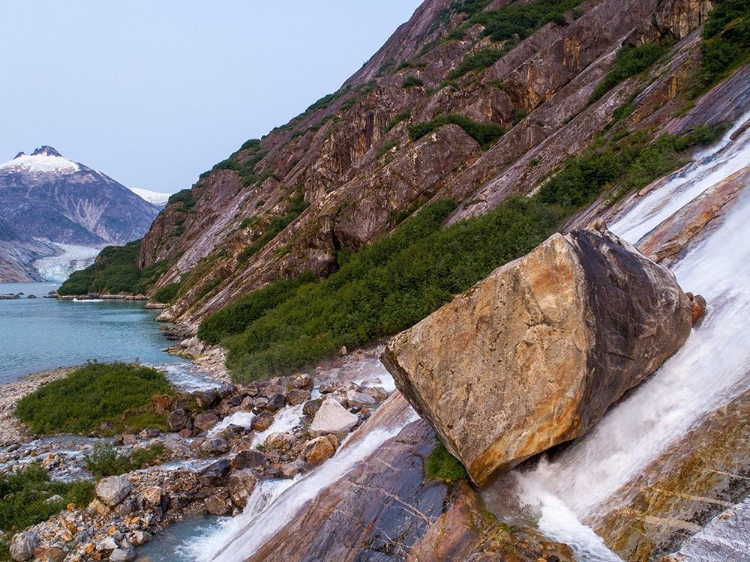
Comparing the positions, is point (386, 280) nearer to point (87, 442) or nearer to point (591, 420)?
point (87, 442)

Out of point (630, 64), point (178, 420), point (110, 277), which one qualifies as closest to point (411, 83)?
point (630, 64)

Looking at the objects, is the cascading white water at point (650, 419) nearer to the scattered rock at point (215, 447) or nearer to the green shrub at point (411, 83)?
the scattered rock at point (215, 447)

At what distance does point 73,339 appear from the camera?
121 ft

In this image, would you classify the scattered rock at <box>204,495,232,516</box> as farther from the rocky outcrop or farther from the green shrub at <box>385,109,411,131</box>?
the green shrub at <box>385,109,411,131</box>

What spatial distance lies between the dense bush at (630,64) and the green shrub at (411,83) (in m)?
24.9

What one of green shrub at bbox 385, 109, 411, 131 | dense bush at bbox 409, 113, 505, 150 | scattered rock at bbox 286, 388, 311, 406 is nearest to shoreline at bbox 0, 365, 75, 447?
scattered rock at bbox 286, 388, 311, 406

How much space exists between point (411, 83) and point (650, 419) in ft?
165

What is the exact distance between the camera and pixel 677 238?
406 inches

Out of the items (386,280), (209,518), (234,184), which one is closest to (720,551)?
(209,518)

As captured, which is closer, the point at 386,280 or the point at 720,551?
the point at 720,551

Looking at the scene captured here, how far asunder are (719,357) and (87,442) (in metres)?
16.2

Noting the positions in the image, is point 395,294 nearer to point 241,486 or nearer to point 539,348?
point 241,486

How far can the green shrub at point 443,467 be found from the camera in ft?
22.9

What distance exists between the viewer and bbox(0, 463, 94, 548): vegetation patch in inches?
395
